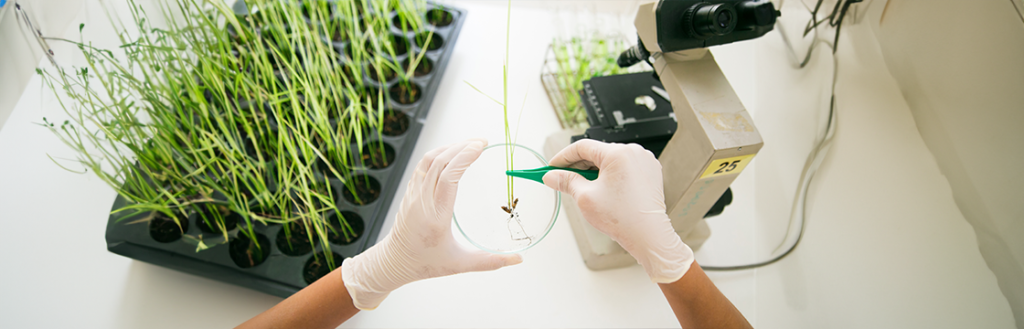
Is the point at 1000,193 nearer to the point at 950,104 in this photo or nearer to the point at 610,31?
the point at 950,104

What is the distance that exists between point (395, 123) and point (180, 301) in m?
0.77

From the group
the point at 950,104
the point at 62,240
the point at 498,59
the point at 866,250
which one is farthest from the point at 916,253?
the point at 62,240

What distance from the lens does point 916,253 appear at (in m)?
0.82

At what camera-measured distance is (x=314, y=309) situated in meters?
0.83

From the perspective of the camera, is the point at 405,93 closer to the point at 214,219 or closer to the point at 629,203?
the point at 214,219

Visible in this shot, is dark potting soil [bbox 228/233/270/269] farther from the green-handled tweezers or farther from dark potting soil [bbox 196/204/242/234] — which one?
the green-handled tweezers

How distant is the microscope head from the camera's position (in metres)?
0.74

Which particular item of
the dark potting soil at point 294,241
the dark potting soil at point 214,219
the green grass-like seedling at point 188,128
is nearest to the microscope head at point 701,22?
the green grass-like seedling at point 188,128

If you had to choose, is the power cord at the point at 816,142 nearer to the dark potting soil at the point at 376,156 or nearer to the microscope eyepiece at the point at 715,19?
the microscope eyepiece at the point at 715,19

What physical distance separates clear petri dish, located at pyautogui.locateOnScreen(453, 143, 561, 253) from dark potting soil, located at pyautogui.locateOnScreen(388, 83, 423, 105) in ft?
2.29

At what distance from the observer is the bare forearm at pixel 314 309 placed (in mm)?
820

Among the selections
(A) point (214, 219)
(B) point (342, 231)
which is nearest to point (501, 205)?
(B) point (342, 231)

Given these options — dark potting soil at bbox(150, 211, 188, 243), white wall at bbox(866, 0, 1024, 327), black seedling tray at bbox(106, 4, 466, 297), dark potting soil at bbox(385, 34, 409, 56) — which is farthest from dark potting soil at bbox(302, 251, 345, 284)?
white wall at bbox(866, 0, 1024, 327)

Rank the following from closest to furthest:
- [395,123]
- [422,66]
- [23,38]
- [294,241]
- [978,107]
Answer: [978,107]
[23,38]
[294,241]
[395,123]
[422,66]
